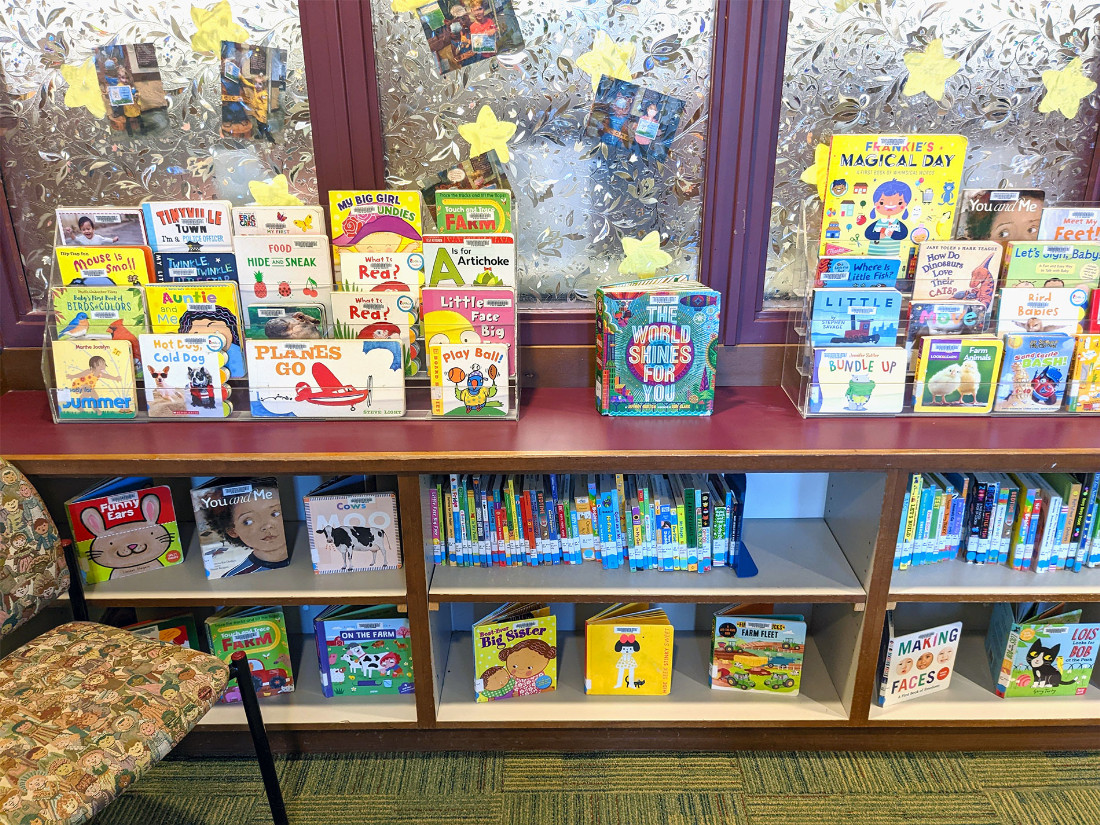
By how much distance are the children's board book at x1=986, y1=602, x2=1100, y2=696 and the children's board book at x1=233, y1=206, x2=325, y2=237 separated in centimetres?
210

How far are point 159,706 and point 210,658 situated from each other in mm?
151

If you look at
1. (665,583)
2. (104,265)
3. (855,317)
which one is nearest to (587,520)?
(665,583)

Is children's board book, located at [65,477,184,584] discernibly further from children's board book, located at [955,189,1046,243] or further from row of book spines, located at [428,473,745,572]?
children's board book, located at [955,189,1046,243]

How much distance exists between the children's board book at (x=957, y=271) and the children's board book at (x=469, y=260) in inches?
40.7

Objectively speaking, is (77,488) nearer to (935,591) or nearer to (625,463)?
(625,463)

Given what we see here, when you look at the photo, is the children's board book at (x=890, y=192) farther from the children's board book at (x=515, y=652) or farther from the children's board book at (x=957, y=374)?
the children's board book at (x=515, y=652)

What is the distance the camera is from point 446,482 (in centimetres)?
196

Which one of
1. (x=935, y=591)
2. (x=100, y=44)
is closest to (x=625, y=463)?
(x=935, y=591)

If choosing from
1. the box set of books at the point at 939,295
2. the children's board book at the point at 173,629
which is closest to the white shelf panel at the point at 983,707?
the box set of books at the point at 939,295

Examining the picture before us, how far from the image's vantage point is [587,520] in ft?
6.52

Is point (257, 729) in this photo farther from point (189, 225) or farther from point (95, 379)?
point (189, 225)

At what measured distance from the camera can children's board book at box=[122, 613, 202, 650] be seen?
81.0 inches

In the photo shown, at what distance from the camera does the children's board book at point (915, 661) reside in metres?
2.00

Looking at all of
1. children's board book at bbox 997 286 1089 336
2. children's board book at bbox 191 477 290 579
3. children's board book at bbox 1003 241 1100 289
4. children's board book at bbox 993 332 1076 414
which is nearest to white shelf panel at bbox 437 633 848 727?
children's board book at bbox 191 477 290 579
